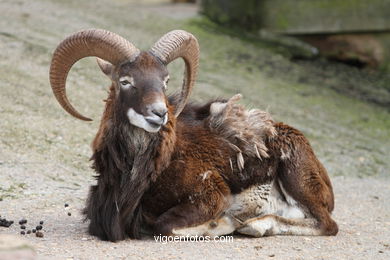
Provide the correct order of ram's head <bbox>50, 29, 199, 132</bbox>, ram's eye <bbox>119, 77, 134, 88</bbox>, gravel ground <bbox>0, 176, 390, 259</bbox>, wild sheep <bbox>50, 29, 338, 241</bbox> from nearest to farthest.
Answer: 1. gravel ground <bbox>0, 176, 390, 259</bbox>
2. ram's head <bbox>50, 29, 199, 132</bbox>
3. ram's eye <bbox>119, 77, 134, 88</bbox>
4. wild sheep <bbox>50, 29, 338, 241</bbox>

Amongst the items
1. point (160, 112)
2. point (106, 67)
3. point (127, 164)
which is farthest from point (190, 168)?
point (106, 67)

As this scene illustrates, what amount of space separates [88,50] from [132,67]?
63 cm

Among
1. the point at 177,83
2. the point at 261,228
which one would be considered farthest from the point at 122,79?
the point at 177,83

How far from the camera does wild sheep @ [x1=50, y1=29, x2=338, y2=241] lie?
880cm

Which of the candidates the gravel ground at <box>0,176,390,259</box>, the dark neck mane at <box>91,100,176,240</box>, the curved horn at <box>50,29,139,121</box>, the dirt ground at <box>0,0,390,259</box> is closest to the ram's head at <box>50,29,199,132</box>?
the curved horn at <box>50,29,139,121</box>

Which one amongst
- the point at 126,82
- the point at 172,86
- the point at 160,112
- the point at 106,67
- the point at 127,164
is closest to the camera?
the point at 160,112

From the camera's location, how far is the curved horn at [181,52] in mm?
9094

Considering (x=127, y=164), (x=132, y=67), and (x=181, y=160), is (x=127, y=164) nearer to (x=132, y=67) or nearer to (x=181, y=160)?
(x=181, y=160)

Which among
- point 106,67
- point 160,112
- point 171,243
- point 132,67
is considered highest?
point 132,67

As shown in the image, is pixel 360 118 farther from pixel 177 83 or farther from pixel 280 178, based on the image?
pixel 280 178

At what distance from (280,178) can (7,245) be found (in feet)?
17.5

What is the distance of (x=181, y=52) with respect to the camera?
30.9 feet

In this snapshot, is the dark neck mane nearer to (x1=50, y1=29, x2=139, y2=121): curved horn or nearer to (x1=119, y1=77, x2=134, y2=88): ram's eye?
(x1=119, y1=77, x2=134, y2=88): ram's eye

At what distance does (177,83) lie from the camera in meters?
17.6
